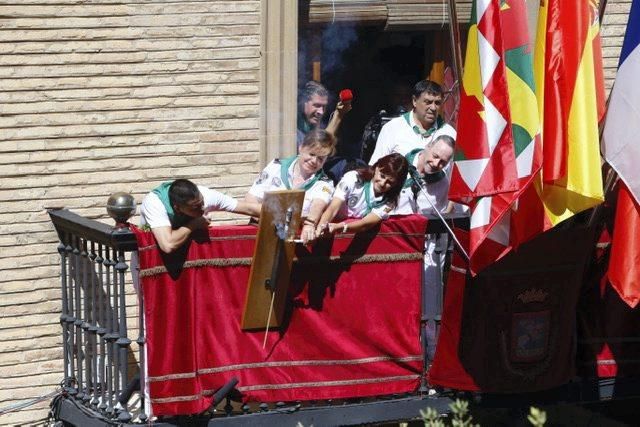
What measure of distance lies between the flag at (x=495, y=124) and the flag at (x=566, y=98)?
160 millimetres

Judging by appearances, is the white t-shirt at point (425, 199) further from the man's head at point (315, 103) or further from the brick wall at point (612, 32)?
the brick wall at point (612, 32)

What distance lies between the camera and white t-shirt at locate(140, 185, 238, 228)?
28.2 feet

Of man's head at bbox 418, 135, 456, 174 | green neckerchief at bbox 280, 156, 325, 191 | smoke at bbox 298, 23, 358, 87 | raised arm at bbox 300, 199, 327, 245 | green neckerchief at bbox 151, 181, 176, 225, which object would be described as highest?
smoke at bbox 298, 23, 358, 87

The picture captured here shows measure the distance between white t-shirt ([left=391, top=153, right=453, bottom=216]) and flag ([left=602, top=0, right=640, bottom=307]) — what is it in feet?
3.34

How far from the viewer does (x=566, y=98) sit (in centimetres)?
891

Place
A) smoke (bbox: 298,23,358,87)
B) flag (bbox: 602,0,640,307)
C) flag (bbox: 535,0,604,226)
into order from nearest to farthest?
flag (bbox: 535,0,604,226), flag (bbox: 602,0,640,307), smoke (bbox: 298,23,358,87)

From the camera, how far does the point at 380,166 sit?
29.6 feet

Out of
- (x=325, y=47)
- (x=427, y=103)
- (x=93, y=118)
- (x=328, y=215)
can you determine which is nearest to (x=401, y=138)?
(x=427, y=103)

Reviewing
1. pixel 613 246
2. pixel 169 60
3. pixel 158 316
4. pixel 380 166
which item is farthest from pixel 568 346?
pixel 169 60

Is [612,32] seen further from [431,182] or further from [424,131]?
[431,182]

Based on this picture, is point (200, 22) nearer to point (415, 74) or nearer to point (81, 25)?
point (81, 25)

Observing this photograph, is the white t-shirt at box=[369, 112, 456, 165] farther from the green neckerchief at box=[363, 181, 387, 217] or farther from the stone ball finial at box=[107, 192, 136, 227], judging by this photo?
the stone ball finial at box=[107, 192, 136, 227]

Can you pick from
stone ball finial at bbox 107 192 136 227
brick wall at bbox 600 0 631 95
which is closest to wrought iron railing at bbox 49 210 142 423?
stone ball finial at bbox 107 192 136 227

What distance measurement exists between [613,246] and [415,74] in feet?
10.3
